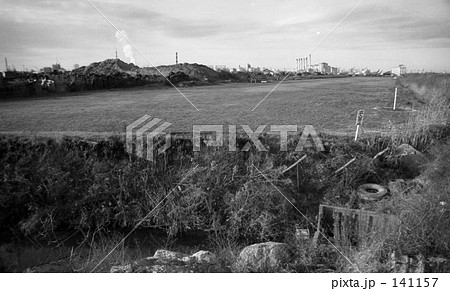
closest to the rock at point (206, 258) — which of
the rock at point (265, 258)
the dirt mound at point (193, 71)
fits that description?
the rock at point (265, 258)

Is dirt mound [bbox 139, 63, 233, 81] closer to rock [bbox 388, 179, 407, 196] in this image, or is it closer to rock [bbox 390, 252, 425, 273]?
rock [bbox 388, 179, 407, 196]

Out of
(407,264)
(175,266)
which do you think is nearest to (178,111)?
(175,266)

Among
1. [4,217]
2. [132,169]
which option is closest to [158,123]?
[132,169]

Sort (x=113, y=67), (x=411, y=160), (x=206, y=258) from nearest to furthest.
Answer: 1. (x=206, y=258)
2. (x=113, y=67)
3. (x=411, y=160)

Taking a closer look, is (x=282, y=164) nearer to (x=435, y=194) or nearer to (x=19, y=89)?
(x=435, y=194)

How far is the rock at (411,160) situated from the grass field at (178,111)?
93 centimetres

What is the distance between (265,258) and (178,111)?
4687mm

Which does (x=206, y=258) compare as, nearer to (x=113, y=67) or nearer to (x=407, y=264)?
(x=407, y=264)

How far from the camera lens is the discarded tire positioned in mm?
4488

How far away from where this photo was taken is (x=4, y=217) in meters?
4.56

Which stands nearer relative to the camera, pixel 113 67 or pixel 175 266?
pixel 175 266

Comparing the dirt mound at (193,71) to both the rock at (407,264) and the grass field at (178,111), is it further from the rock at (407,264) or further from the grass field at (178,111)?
the rock at (407,264)

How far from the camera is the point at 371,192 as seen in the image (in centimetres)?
473

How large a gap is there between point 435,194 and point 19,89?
250 inches
